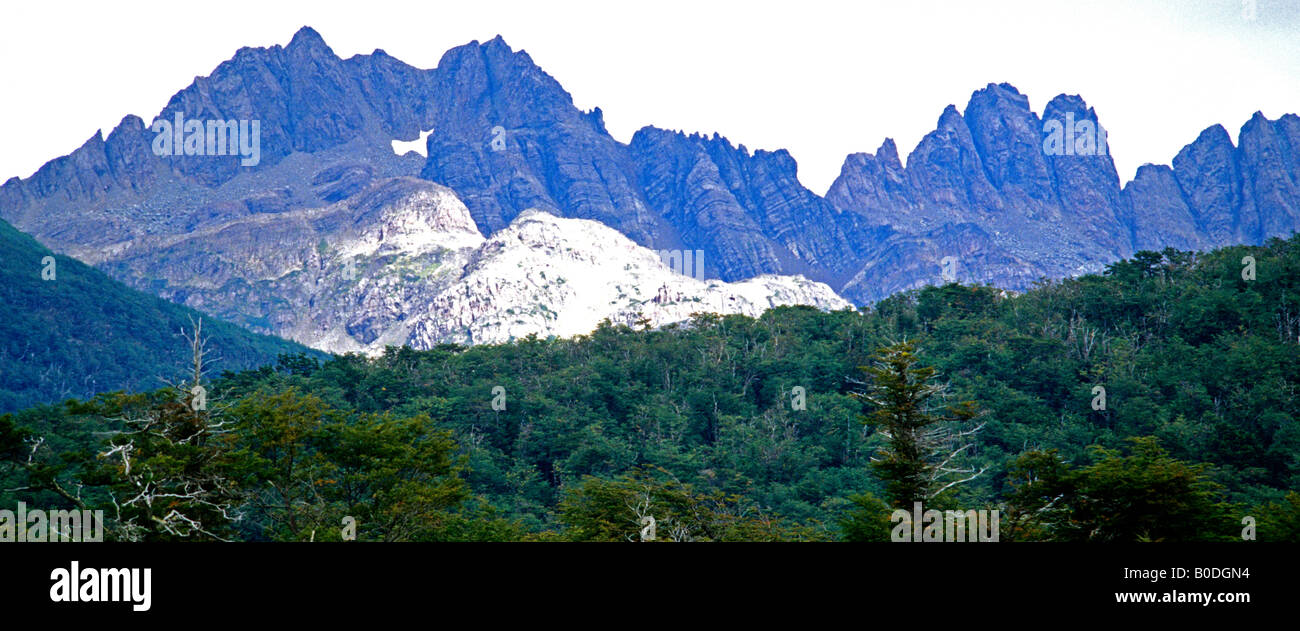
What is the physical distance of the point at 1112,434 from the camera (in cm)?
5744

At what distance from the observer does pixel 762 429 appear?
71.0 m

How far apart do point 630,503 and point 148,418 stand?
1571cm

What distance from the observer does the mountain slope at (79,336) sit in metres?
163

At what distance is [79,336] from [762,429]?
518 ft

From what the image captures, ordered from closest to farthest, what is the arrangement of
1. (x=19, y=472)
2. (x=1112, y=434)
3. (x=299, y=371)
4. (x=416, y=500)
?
(x=416, y=500) → (x=19, y=472) → (x=1112, y=434) → (x=299, y=371)

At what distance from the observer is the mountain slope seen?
163375 mm

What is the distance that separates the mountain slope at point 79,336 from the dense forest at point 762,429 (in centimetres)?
10052

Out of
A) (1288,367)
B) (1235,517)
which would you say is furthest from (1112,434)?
(1235,517)
